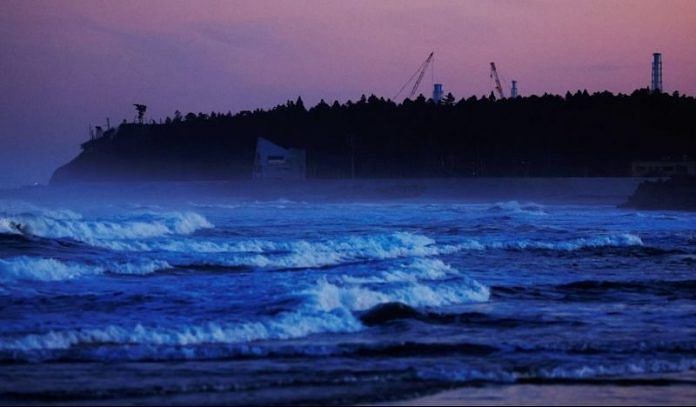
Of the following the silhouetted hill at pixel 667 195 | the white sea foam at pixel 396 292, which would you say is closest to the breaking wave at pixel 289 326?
the white sea foam at pixel 396 292

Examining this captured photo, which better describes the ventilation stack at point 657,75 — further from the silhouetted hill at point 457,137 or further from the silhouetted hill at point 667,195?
the silhouetted hill at point 667,195

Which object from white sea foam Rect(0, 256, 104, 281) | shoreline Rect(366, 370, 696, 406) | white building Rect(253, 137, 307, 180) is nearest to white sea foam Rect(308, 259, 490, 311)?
white sea foam Rect(0, 256, 104, 281)

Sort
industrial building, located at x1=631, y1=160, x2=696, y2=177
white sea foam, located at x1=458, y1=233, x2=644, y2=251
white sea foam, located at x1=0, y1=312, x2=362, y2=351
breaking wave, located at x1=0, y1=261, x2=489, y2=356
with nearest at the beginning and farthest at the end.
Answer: white sea foam, located at x1=0, y1=312, x2=362, y2=351
breaking wave, located at x1=0, y1=261, x2=489, y2=356
white sea foam, located at x1=458, y1=233, x2=644, y2=251
industrial building, located at x1=631, y1=160, x2=696, y2=177

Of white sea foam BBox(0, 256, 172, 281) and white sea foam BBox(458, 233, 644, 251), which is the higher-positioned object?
white sea foam BBox(0, 256, 172, 281)

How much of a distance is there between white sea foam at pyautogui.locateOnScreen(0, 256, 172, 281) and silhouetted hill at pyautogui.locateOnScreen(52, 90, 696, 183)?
7090 cm

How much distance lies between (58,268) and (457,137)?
7907 centimetres

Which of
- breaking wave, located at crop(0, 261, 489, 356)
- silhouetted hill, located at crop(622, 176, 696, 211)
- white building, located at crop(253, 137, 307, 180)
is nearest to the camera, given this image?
breaking wave, located at crop(0, 261, 489, 356)

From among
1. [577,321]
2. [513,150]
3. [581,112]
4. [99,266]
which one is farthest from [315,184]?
[577,321]

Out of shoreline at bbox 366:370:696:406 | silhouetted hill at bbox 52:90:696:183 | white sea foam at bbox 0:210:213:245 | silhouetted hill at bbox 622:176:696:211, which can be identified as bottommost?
silhouetted hill at bbox 622:176:696:211

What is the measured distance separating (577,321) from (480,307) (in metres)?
1.81

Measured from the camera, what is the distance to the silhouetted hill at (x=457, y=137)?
295ft

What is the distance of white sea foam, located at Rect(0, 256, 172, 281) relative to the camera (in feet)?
56.8

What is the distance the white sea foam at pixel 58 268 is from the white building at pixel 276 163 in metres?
75.1

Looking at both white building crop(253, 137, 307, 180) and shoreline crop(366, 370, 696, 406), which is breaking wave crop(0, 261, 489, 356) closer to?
shoreline crop(366, 370, 696, 406)
